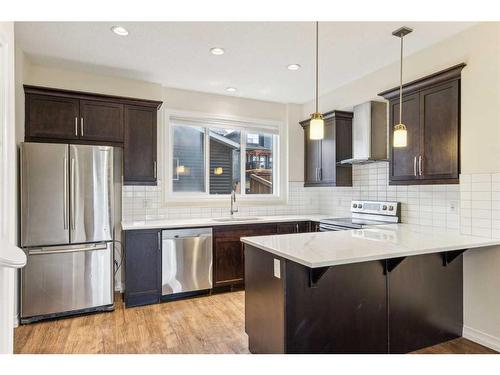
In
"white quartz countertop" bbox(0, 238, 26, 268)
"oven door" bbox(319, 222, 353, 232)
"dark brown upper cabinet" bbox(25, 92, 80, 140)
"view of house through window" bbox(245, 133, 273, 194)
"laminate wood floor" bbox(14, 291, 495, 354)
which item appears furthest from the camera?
"view of house through window" bbox(245, 133, 273, 194)

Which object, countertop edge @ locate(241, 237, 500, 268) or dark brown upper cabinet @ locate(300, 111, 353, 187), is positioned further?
dark brown upper cabinet @ locate(300, 111, 353, 187)

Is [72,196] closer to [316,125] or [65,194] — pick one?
[65,194]

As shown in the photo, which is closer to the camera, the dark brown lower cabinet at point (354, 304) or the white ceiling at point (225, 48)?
the dark brown lower cabinet at point (354, 304)

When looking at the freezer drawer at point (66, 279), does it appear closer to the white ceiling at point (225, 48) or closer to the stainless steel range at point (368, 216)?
the white ceiling at point (225, 48)

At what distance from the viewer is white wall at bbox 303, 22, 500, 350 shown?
2475 mm

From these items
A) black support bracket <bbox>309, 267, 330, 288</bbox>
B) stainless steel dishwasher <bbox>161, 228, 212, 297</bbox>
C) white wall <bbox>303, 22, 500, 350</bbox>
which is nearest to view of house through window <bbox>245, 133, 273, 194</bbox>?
stainless steel dishwasher <bbox>161, 228, 212, 297</bbox>

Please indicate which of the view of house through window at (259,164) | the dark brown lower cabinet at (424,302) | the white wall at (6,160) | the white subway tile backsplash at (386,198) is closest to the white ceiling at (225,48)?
the white wall at (6,160)

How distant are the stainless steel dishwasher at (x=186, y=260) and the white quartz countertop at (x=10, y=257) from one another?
2.10 metres

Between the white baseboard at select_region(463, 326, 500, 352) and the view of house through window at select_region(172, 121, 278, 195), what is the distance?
3.04m

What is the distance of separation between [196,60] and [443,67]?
2380mm

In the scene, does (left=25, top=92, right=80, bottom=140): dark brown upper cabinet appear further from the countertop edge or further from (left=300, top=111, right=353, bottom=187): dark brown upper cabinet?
(left=300, top=111, right=353, bottom=187): dark brown upper cabinet

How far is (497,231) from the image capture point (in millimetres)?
2469

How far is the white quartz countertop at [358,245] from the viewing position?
1.91 metres

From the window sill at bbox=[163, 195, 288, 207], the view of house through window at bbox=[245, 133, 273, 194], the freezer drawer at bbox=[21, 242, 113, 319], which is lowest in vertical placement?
the freezer drawer at bbox=[21, 242, 113, 319]
